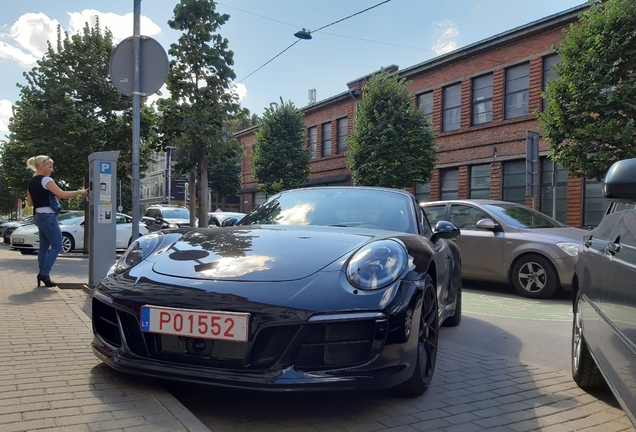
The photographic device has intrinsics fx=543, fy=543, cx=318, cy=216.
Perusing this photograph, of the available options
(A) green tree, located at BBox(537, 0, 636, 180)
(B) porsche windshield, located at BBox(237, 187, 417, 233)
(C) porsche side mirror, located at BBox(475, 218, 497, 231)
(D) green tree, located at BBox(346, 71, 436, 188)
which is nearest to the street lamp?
(D) green tree, located at BBox(346, 71, 436, 188)

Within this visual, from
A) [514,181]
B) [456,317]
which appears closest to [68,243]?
[456,317]

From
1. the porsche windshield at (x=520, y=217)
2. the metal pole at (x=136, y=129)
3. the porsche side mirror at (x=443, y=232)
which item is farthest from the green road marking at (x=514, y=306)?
the metal pole at (x=136, y=129)

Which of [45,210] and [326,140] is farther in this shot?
[326,140]

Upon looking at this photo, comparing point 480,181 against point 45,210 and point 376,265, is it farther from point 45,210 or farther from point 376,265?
point 376,265

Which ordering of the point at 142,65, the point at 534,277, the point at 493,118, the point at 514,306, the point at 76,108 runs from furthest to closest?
the point at 493,118 < the point at 76,108 < the point at 534,277 < the point at 514,306 < the point at 142,65

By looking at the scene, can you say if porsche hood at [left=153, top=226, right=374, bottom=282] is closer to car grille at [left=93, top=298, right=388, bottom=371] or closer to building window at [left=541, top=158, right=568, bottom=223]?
car grille at [left=93, top=298, right=388, bottom=371]

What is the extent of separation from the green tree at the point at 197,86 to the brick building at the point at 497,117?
10767 millimetres

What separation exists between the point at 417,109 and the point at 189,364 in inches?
754

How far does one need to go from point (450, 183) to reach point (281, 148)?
368 inches

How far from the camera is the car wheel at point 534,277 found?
7.76 meters

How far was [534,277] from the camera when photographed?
26.1 feet

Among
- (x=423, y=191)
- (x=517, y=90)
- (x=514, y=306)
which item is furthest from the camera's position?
(x=423, y=191)

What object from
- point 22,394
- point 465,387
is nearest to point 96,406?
point 22,394

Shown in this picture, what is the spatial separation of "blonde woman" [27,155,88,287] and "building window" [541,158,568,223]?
16.1 metres
